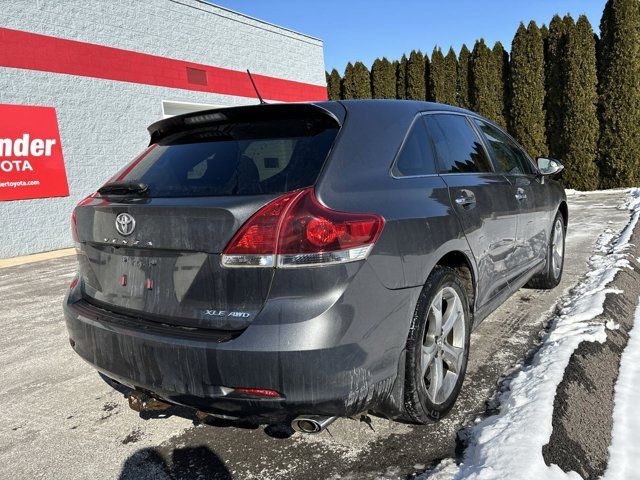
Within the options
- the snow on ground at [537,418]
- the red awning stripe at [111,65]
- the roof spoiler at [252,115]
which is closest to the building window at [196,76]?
the red awning stripe at [111,65]

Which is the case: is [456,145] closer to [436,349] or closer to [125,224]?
[436,349]

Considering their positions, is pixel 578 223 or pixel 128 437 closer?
pixel 128 437

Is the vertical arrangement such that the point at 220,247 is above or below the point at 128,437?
above

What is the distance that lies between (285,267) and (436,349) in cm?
97

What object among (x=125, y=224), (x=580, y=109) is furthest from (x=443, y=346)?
(x=580, y=109)

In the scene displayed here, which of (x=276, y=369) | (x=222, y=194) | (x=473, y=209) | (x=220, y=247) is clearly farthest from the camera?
(x=473, y=209)

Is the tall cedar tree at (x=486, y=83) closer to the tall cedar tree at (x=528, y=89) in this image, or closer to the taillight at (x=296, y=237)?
the tall cedar tree at (x=528, y=89)

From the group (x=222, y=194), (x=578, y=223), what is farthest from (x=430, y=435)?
(x=578, y=223)

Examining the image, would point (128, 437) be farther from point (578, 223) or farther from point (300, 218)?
point (578, 223)

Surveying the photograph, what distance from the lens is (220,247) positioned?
1.80 meters

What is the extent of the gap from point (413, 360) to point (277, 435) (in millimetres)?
768

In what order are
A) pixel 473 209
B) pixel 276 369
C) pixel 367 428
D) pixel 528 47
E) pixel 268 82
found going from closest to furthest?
pixel 276 369
pixel 367 428
pixel 473 209
pixel 268 82
pixel 528 47

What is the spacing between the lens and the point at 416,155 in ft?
7.92

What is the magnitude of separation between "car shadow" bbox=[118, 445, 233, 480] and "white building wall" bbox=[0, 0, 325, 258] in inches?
314
